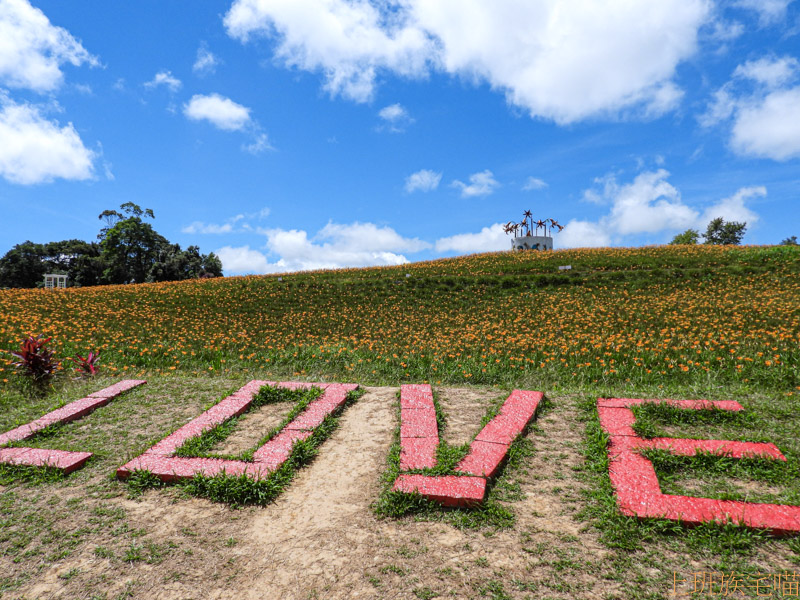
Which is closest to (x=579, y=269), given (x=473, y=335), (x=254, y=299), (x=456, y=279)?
(x=456, y=279)

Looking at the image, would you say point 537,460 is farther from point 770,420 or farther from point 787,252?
point 787,252

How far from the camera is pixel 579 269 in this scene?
1912 cm

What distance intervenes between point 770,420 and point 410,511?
4220mm

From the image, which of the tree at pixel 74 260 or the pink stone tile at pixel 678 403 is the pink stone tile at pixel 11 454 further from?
the tree at pixel 74 260

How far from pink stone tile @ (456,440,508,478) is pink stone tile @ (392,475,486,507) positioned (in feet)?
Result: 0.46

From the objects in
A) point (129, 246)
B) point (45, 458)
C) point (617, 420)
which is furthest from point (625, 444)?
point (129, 246)

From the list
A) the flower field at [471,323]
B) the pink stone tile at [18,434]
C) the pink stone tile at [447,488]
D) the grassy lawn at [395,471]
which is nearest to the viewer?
the grassy lawn at [395,471]

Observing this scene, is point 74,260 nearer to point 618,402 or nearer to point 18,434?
point 18,434

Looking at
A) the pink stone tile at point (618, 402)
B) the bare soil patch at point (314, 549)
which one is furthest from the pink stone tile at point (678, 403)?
the bare soil patch at point (314, 549)

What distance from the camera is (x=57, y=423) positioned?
189 inches

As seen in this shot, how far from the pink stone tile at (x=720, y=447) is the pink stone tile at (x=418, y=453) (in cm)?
210

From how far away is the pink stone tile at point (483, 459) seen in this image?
11.6 feet

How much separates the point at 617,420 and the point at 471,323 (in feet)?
25.3

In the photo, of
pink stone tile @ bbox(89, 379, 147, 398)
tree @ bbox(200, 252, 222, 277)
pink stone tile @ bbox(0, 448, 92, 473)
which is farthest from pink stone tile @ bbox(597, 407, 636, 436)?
tree @ bbox(200, 252, 222, 277)
